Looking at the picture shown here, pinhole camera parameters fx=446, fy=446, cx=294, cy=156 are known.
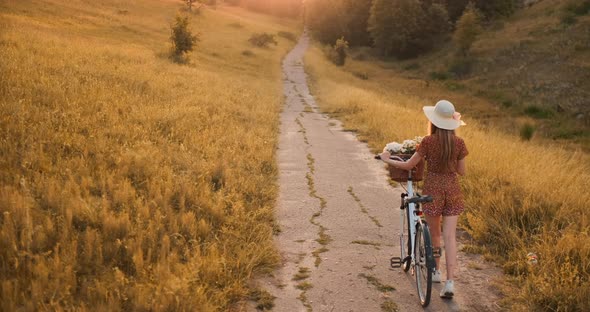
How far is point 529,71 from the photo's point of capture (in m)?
36.0

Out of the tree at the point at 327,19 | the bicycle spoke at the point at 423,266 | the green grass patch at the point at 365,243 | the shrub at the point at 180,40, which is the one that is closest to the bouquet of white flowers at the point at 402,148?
the bicycle spoke at the point at 423,266

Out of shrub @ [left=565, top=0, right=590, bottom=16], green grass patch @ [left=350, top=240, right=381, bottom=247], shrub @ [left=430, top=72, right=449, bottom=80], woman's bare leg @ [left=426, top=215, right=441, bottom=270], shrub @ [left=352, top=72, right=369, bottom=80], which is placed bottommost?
green grass patch @ [left=350, top=240, right=381, bottom=247]

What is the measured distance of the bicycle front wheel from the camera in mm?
4029

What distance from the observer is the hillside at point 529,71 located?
25.1m

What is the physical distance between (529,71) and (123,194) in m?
37.7

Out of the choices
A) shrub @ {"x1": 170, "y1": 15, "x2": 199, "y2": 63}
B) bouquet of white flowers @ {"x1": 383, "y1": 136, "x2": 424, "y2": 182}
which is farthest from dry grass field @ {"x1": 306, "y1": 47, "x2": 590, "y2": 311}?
shrub @ {"x1": 170, "y1": 15, "x2": 199, "y2": 63}

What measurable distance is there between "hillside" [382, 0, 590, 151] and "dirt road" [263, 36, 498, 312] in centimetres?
1380

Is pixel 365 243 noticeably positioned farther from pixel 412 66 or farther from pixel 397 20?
pixel 397 20

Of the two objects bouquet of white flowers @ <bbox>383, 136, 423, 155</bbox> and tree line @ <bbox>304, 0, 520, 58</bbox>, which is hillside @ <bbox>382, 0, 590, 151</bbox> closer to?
tree line @ <bbox>304, 0, 520, 58</bbox>

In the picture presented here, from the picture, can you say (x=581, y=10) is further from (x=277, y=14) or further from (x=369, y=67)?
(x=277, y=14)

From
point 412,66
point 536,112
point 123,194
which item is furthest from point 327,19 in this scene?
point 123,194

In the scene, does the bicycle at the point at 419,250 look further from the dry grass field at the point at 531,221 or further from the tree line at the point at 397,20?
the tree line at the point at 397,20

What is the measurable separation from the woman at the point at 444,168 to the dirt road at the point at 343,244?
605 mm

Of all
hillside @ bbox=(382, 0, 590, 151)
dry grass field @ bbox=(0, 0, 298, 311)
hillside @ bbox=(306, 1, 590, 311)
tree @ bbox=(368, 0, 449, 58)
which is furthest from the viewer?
tree @ bbox=(368, 0, 449, 58)
